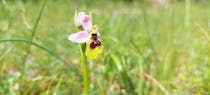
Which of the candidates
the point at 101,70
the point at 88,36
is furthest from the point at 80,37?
the point at 101,70

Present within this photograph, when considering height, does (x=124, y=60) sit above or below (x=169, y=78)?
above

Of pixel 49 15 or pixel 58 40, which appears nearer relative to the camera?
pixel 58 40

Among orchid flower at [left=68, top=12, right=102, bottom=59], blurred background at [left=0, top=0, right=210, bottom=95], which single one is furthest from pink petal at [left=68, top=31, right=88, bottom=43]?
blurred background at [left=0, top=0, right=210, bottom=95]

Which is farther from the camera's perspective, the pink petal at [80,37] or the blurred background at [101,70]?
the blurred background at [101,70]

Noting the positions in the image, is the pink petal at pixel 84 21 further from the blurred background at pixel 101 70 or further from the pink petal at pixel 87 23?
the blurred background at pixel 101 70

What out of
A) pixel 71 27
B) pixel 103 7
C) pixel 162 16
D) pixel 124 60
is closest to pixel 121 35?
pixel 71 27

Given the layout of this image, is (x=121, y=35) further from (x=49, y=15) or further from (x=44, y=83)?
(x=49, y=15)

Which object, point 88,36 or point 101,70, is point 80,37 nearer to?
point 88,36

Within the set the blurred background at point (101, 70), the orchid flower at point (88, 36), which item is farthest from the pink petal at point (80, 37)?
the blurred background at point (101, 70)
